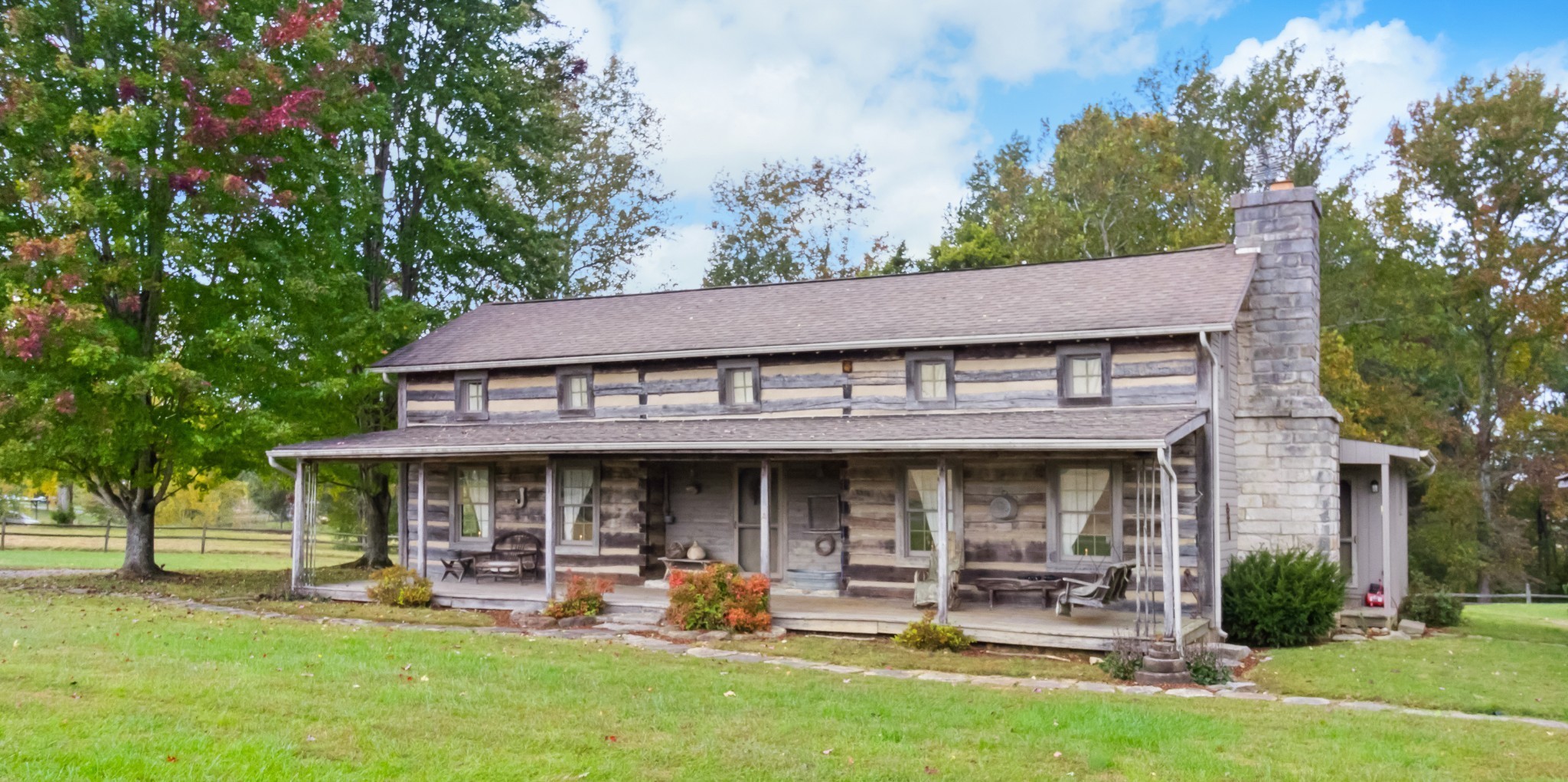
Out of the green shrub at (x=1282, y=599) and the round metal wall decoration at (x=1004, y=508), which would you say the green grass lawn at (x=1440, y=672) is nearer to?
the green shrub at (x=1282, y=599)

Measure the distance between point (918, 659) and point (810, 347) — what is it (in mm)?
5574

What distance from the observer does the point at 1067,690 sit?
432 inches

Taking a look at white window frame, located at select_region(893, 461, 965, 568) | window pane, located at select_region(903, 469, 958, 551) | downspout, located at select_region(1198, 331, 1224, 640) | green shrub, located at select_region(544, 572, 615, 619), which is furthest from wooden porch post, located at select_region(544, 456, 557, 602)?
downspout, located at select_region(1198, 331, 1224, 640)

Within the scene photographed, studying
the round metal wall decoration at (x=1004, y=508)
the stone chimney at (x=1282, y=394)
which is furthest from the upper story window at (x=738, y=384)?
the stone chimney at (x=1282, y=394)

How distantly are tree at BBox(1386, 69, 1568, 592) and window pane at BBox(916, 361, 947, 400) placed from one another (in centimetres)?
2222

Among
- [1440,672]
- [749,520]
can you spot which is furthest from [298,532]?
[1440,672]

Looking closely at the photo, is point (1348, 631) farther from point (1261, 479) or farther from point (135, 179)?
point (135, 179)

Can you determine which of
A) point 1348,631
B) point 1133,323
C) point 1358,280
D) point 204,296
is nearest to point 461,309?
point 204,296

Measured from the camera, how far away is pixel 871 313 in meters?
18.2

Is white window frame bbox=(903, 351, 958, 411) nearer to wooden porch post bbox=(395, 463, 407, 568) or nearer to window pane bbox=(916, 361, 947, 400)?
window pane bbox=(916, 361, 947, 400)

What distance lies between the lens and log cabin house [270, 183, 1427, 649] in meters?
14.9

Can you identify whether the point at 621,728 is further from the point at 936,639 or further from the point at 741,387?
the point at 741,387

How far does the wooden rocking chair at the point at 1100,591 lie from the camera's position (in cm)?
1361

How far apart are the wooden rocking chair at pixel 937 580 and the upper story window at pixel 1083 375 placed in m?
2.47
